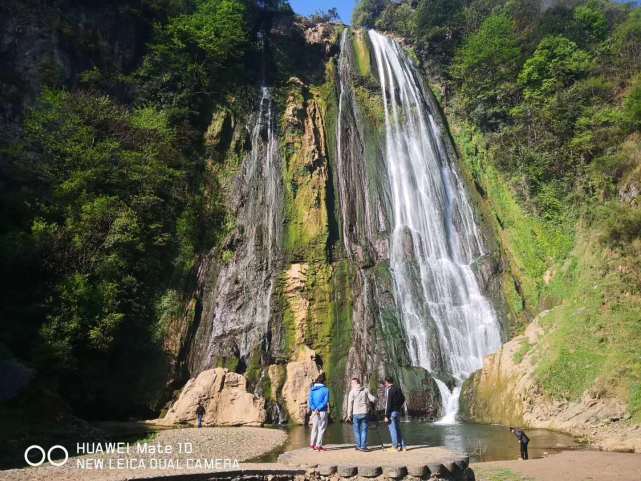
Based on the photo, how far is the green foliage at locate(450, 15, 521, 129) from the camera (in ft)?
103

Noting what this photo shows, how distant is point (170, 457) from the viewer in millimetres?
10391

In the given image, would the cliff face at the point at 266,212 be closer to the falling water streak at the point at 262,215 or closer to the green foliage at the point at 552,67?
the falling water streak at the point at 262,215

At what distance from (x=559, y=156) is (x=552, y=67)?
685cm

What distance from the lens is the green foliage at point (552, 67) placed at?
2966 centimetres

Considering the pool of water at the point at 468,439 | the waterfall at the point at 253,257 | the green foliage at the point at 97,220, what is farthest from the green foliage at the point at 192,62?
the pool of water at the point at 468,439

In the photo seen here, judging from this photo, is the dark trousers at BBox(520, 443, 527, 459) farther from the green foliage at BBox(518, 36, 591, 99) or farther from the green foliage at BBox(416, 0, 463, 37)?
the green foliage at BBox(416, 0, 463, 37)

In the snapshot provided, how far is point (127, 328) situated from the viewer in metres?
20.0

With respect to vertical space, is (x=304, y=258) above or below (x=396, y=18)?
below

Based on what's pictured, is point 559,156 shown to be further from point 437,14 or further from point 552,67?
point 437,14

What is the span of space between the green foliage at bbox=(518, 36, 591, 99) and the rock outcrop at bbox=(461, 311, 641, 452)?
17.1 metres

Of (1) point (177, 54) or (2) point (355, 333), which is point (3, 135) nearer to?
(1) point (177, 54)

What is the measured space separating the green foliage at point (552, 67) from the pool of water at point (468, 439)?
22.3 metres

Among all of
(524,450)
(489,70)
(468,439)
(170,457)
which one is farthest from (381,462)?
(489,70)

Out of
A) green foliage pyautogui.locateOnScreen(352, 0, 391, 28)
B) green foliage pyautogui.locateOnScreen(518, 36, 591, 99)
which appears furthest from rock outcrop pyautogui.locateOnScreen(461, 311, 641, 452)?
green foliage pyautogui.locateOnScreen(352, 0, 391, 28)
